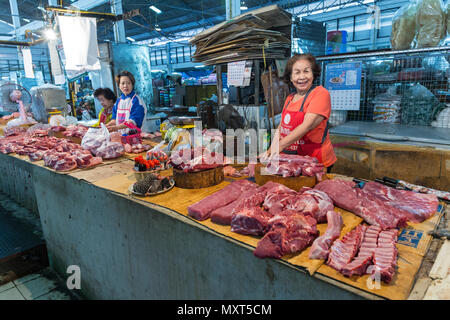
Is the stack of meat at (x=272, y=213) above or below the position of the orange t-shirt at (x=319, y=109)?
below

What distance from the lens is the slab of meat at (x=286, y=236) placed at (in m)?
1.40

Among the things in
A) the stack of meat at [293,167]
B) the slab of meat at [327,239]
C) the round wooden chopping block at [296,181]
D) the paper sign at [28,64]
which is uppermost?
the paper sign at [28,64]

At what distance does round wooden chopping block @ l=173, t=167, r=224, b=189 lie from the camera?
2.31 metres

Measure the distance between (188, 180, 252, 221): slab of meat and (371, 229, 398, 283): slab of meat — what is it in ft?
3.15

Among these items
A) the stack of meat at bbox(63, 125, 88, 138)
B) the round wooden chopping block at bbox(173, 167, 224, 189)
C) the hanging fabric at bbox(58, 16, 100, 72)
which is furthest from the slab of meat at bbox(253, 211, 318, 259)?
the hanging fabric at bbox(58, 16, 100, 72)

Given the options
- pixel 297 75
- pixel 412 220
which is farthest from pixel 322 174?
pixel 297 75

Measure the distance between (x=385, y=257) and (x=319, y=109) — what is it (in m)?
1.50

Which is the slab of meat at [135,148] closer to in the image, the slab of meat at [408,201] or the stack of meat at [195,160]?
the stack of meat at [195,160]

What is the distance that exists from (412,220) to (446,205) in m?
0.47

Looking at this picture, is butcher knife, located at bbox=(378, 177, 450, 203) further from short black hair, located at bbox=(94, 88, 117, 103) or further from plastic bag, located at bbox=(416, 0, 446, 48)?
short black hair, located at bbox=(94, 88, 117, 103)

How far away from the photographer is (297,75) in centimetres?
258

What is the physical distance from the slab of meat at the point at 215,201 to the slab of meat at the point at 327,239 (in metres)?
0.69

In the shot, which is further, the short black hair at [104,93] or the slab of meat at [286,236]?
the short black hair at [104,93]

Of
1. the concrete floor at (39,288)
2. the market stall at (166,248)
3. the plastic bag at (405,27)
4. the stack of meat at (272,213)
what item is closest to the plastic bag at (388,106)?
the plastic bag at (405,27)
